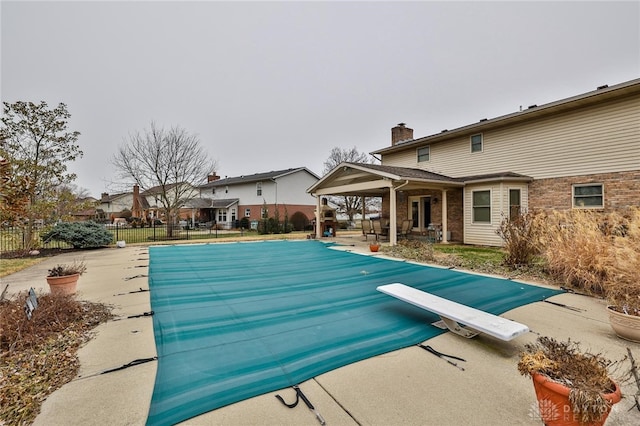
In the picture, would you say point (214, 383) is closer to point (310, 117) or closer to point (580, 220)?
point (580, 220)

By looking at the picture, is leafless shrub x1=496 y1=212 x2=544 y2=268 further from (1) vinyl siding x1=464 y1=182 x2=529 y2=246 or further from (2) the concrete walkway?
(1) vinyl siding x1=464 y1=182 x2=529 y2=246

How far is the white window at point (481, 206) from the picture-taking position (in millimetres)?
12364

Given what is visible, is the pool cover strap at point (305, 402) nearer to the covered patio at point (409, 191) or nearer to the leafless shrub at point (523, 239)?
the leafless shrub at point (523, 239)

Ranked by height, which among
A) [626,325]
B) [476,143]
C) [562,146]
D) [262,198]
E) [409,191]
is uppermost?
[476,143]

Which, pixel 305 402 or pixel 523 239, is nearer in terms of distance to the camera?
pixel 305 402

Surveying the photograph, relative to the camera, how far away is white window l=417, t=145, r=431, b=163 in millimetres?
16016

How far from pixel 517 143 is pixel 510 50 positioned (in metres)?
4.32

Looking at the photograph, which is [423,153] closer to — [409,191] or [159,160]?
[409,191]

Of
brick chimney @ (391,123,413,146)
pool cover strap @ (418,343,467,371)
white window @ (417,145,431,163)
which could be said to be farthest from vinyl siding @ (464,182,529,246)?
pool cover strap @ (418,343,467,371)

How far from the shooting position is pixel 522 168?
12.2 metres

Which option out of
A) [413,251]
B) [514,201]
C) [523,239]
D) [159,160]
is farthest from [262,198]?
[523,239]

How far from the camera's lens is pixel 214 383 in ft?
8.52

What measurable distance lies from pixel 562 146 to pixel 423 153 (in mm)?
6350

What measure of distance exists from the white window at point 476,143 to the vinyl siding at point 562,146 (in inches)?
7.7
